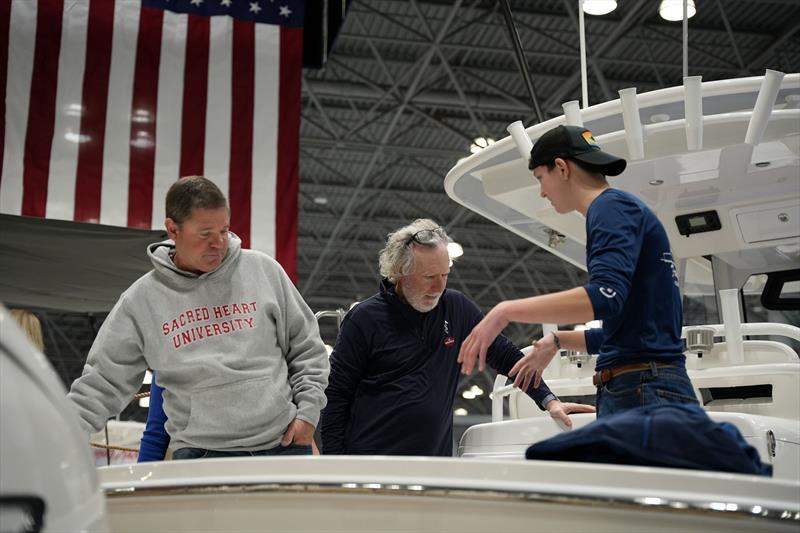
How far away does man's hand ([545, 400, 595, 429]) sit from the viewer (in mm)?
2795

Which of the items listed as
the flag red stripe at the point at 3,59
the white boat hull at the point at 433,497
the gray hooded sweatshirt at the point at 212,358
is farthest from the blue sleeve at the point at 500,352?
the flag red stripe at the point at 3,59

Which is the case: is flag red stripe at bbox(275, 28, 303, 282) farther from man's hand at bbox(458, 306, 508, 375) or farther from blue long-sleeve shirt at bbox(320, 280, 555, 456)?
man's hand at bbox(458, 306, 508, 375)

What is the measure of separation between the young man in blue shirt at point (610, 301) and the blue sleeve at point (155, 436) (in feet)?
3.68

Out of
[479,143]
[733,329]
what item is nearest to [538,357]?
[733,329]

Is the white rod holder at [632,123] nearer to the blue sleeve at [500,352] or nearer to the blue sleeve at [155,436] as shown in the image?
the blue sleeve at [500,352]

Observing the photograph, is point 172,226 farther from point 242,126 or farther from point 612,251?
point 242,126

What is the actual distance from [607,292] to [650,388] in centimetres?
30

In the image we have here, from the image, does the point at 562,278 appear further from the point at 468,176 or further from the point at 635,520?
the point at 635,520

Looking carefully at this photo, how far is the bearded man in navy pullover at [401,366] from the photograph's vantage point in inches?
115

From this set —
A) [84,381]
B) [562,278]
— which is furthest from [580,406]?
[562,278]

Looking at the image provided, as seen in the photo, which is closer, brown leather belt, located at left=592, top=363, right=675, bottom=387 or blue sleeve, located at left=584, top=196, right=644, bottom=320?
blue sleeve, located at left=584, top=196, right=644, bottom=320

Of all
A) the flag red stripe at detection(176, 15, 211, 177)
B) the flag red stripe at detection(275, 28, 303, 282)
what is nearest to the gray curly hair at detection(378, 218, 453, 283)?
the flag red stripe at detection(275, 28, 303, 282)

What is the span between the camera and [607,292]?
1.87 m

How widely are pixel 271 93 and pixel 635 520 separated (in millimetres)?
4776
